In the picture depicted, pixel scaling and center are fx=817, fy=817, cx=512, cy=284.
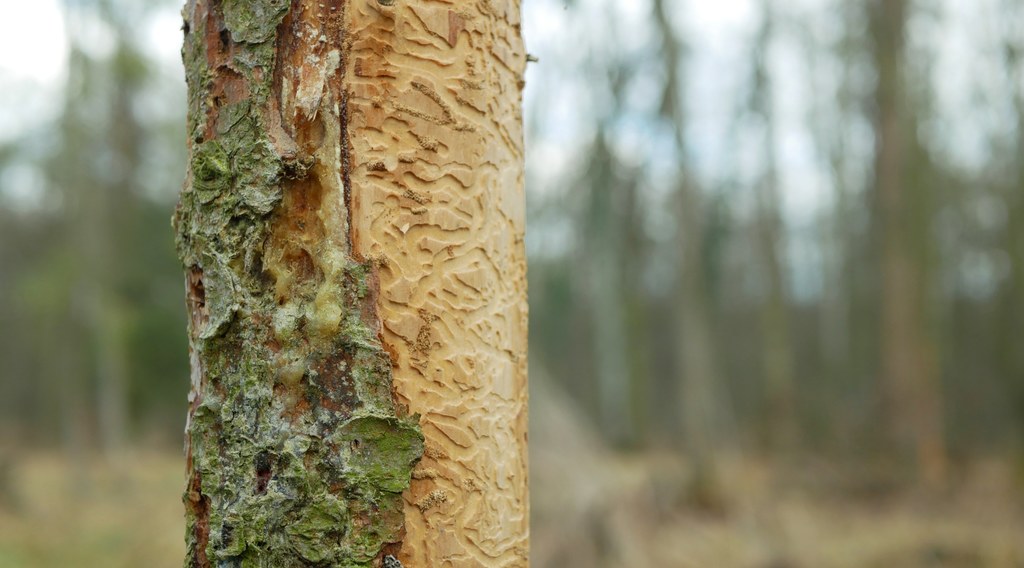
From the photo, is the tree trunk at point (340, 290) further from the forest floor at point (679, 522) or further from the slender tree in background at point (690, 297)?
the slender tree in background at point (690, 297)

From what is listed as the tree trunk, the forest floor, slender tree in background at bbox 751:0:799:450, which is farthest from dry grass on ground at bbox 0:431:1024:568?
the tree trunk

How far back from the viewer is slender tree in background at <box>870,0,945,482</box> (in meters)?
10.3

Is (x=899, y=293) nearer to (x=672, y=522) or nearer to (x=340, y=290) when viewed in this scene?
(x=672, y=522)

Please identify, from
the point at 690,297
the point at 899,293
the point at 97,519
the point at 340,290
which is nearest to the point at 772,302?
the point at 899,293

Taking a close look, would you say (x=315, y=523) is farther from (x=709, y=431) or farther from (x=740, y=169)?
(x=740, y=169)

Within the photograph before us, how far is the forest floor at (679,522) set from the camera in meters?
6.35

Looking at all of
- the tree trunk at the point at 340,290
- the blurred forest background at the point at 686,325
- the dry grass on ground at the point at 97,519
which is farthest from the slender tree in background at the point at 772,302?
the tree trunk at the point at 340,290

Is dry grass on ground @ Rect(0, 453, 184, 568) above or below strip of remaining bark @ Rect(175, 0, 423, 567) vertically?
below

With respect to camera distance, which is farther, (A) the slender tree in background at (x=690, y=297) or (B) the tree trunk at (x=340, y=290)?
(A) the slender tree in background at (x=690, y=297)

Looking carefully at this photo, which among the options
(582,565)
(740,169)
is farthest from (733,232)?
(582,565)

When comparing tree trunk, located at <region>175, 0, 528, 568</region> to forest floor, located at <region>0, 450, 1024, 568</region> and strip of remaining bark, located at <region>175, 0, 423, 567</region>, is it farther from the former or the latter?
forest floor, located at <region>0, 450, 1024, 568</region>

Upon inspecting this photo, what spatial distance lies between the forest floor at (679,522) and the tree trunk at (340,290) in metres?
5.10

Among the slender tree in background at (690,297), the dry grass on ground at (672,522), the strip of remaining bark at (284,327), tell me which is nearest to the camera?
the strip of remaining bark at (284,327)

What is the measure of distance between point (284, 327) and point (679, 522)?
319 inches
